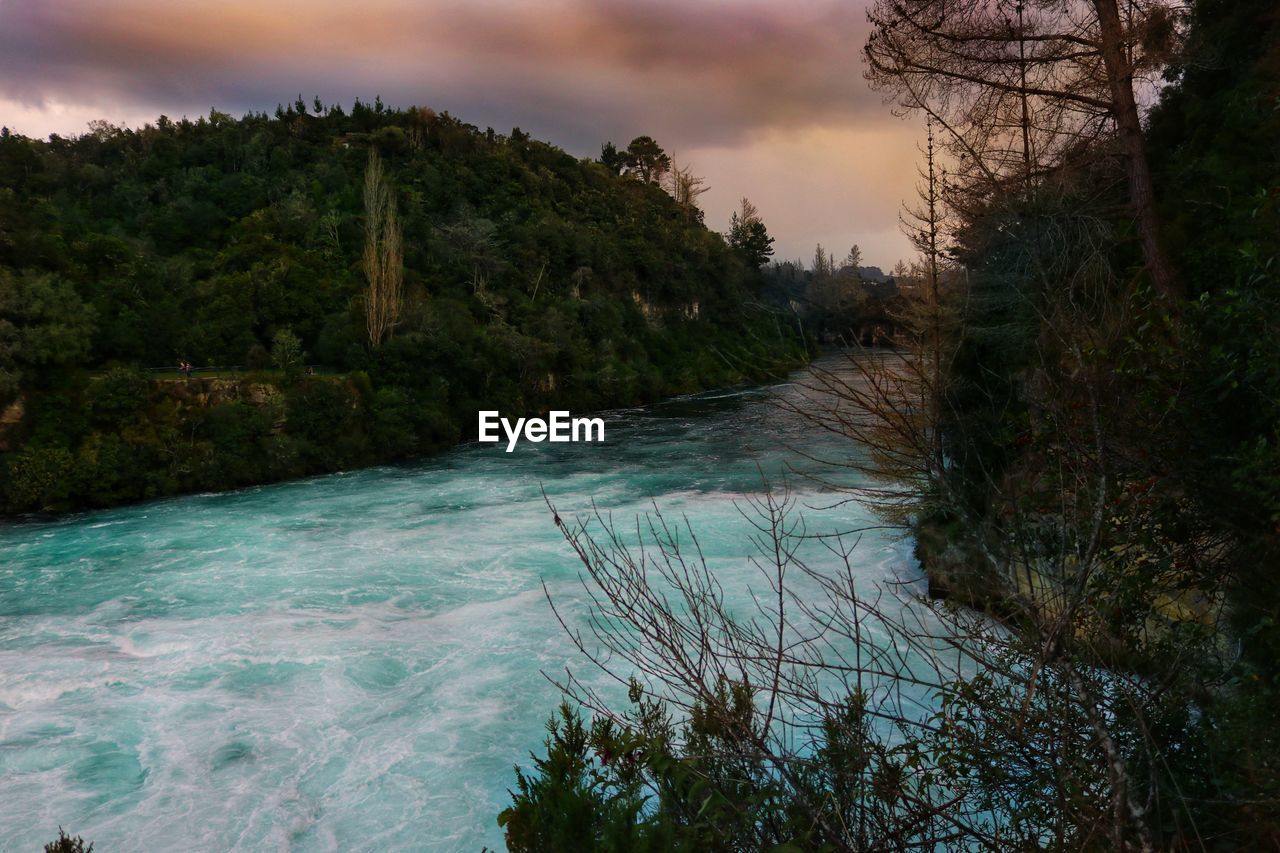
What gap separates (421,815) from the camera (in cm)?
642

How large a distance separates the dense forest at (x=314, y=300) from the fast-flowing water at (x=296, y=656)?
7.06ft

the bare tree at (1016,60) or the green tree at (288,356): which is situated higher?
the bare tree at (1016,60)

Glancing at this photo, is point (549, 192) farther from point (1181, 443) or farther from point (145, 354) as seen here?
point (1181, 443)

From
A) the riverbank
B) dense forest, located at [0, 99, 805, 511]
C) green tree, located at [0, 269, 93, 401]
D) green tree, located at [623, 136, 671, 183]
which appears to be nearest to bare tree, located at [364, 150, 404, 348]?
dense forest, located at [0, 99, 805, 511]

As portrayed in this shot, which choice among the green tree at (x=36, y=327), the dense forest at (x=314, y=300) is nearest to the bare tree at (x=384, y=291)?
the dense forest at (x=314, y=300)

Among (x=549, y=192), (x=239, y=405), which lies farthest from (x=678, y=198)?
(x=239, y=405)

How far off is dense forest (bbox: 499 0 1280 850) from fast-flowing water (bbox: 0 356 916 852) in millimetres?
1074

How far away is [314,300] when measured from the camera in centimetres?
2772

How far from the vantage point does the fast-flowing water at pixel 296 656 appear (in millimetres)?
6555

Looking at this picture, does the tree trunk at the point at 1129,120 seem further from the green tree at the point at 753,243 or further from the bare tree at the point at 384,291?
the green tree at the point at 753,243

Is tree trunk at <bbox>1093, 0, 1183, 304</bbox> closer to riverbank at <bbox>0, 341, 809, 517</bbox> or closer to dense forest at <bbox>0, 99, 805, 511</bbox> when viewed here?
dense forest at <bbox>0, 99, 805, 511</bbox>

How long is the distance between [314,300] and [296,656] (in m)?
21.1

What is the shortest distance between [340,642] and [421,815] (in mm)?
4240

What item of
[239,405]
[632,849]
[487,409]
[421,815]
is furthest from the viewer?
[487,409]
